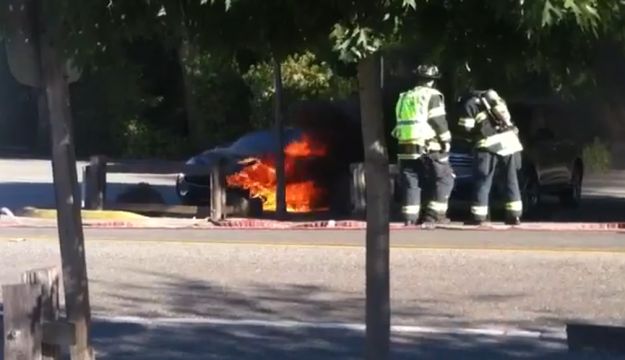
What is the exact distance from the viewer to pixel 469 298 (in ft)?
40.9

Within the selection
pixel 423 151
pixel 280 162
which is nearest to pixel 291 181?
pixel 280 162

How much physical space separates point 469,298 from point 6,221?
840 cm

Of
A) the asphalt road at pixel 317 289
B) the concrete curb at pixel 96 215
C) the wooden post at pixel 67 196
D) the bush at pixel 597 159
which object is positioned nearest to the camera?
the wooden post at pixel 67 196

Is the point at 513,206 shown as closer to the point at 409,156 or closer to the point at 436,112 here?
the point at 409,156

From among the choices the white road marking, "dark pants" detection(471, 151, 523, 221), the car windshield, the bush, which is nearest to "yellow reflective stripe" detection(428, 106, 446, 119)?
"dark pants" detection(471, 151, 523, 221)

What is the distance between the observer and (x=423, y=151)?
17422 mm

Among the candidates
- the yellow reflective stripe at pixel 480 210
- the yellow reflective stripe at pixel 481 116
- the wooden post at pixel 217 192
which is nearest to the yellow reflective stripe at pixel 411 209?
the yellow reflective stripe at pixel 480 210

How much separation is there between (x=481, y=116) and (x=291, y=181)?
153 inches

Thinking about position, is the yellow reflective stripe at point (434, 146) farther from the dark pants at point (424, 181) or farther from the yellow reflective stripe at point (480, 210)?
the yellow reflective stripe at point (480, 210)

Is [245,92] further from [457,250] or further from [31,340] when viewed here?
[31,340]

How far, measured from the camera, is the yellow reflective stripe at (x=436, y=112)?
673 inches

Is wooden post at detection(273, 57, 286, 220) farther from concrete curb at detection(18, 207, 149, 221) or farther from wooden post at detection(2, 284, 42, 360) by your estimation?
wooden post at detection(2, 284, 42, 360)

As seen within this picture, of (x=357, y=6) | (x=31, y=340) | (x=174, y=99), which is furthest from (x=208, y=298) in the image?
(x=174, y=99)

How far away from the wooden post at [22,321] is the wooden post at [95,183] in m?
12.7
